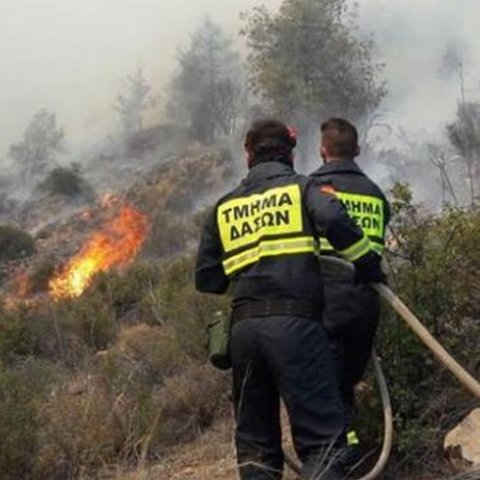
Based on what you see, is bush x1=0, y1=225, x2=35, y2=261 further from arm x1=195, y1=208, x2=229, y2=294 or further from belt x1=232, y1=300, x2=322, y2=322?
belt x1=232, y1=300, x2=322, y2=322

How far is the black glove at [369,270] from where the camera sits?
4.28 metres

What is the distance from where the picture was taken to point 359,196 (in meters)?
4.95

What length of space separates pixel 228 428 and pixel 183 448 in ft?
1.23

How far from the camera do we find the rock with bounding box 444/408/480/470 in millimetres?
4598

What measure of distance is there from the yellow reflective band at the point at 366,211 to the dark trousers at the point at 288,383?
2.97ft

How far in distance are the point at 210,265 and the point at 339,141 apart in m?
1.06

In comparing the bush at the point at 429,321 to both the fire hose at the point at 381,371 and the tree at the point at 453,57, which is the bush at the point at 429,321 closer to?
the fire hose at the point at 381,371

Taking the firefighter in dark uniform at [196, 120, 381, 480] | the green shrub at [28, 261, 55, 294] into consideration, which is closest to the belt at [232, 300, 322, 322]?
the firefighter in dark uniform at [196, 120, 381, 480]

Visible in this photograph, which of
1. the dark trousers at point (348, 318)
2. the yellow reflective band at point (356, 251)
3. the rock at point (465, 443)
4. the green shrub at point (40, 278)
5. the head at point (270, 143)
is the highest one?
the head at point (270, 143)

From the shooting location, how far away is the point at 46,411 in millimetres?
6438

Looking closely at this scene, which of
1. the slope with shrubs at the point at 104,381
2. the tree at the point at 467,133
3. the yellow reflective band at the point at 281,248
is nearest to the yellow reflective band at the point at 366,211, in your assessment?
the yellow reflective band at the point at 281,248

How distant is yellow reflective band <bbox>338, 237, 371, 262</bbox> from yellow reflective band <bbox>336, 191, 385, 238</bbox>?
62cm

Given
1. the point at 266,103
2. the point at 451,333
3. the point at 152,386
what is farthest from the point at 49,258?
the point at 451,333

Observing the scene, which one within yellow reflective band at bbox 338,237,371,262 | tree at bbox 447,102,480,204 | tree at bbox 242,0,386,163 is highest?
tree at bbox 242,0,386,163
